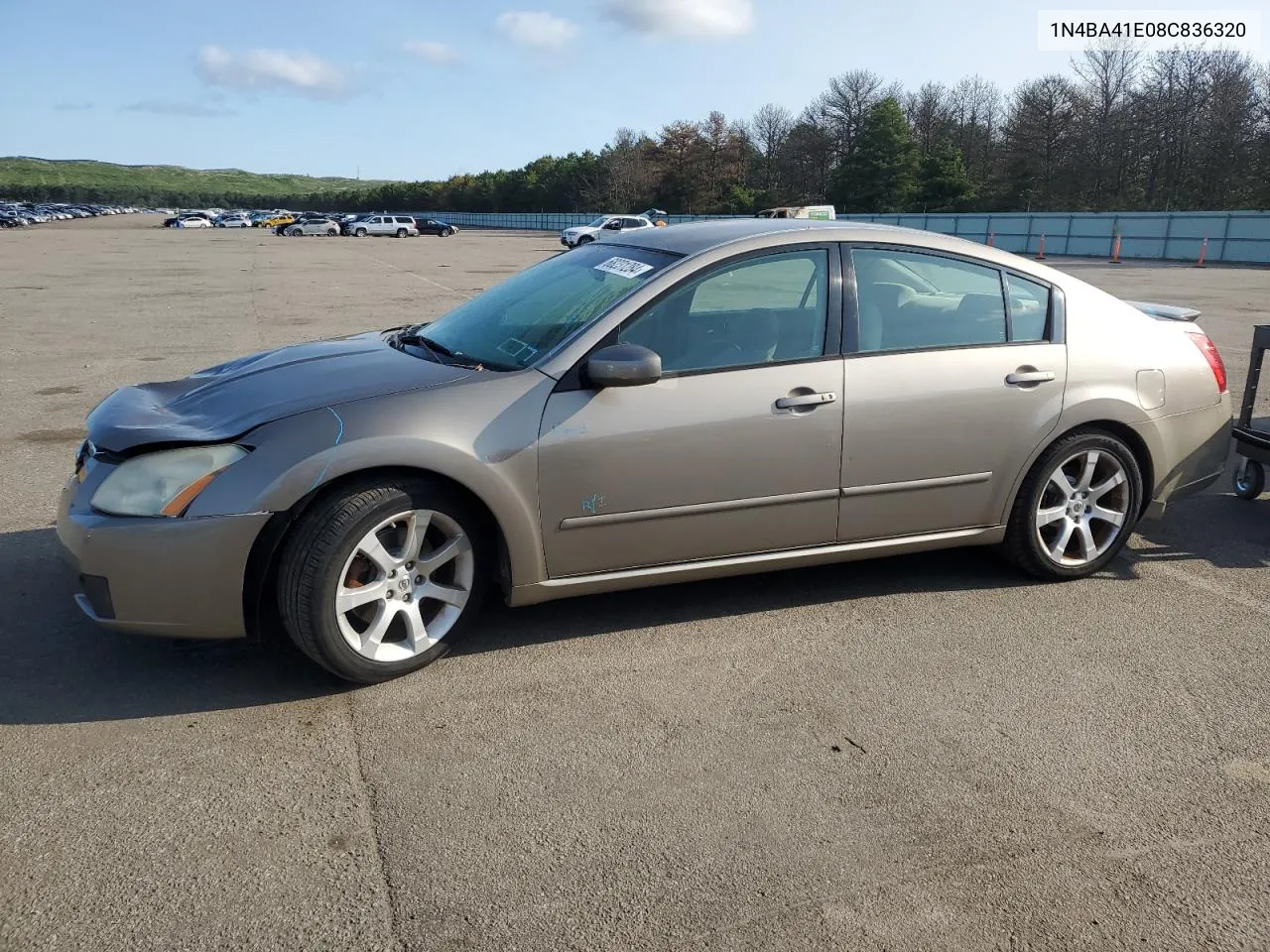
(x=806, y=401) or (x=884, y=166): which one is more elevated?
(x=884, y=166)

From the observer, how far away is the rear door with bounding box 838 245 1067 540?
4.07 meters

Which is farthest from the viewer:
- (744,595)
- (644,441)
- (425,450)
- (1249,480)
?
(1249,480)

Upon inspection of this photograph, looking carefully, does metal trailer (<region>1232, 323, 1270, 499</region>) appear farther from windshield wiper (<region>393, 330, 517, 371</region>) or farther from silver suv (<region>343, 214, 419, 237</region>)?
silver suv (<region>343, 214, 419, 237</region>)

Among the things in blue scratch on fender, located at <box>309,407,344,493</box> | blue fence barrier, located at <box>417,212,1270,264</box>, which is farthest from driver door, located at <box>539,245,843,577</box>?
blue fence barrier, located at <box>417,212,1270,264</box>

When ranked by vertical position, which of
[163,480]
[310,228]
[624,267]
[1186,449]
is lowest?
[310,228]

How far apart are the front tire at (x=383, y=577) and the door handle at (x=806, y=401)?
1.23m

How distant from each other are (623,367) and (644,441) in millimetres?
288

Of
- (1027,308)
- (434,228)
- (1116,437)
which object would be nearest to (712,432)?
(1027,308)

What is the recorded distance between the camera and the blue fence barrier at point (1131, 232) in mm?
34281

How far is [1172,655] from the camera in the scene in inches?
152

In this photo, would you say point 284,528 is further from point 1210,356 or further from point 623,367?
point 1210,356

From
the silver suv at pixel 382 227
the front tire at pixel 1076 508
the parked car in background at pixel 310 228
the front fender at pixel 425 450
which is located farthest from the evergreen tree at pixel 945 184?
the front fender at pixel 425 450

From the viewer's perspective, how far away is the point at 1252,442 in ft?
17.6

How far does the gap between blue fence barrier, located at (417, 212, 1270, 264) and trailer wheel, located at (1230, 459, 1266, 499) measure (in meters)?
24.0
